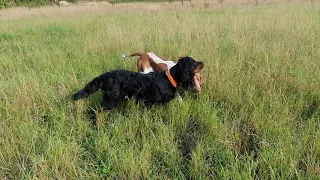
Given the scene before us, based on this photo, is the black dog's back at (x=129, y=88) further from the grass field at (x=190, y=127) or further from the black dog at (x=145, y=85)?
the grass field at (x=190, y=127)

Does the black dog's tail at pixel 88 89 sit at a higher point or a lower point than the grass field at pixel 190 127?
higher

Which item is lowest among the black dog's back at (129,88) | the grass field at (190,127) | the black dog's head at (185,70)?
the grass field at (190,127)

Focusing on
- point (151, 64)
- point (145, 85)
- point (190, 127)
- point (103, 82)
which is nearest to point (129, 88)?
point (145, 85)

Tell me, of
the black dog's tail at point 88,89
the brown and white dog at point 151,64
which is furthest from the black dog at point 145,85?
the brown and white dog at point 151,64

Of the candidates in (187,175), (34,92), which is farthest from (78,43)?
(187,175)

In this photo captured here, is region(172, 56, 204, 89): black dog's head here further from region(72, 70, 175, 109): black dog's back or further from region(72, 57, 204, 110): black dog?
region(72, 70, 175, 109): black dog's back

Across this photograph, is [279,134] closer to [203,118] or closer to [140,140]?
[203,118]

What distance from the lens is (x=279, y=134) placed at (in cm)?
226

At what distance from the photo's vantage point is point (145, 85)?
121 inches

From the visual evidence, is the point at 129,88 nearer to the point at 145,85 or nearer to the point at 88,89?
the point at 145,85

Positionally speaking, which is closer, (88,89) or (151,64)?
(88,89)

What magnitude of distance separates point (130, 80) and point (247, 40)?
301 centimetres

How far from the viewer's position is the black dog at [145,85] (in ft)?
9.81

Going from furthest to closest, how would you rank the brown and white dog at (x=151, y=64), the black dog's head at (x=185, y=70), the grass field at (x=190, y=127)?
the brown and white dog at (x=151, y=64)
the black dog's head at (x=185, y=70)
the grass field at (x=190, y=127)
